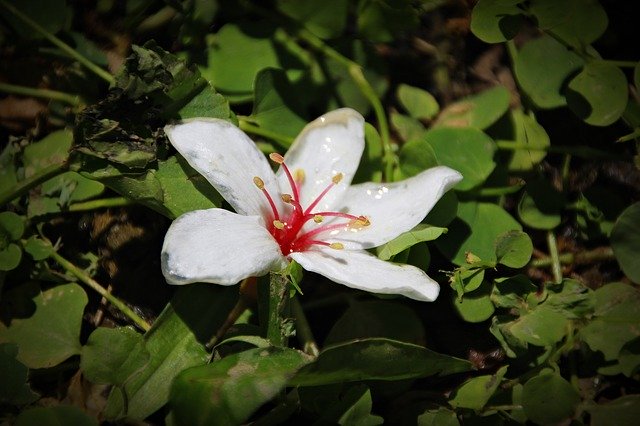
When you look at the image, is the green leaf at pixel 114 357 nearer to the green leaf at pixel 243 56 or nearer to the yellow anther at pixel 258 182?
the yellow anther at pixel 258 182

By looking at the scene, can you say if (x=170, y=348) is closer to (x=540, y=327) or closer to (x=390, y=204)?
(x=390, y=204)

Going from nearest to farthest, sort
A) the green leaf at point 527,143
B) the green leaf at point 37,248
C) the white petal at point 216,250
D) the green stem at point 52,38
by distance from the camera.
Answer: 1. the white petal at point 216,250
2. the green leaf at point 37,248
3. the green stem at point 52,38
4. the green leaf at point 527,143

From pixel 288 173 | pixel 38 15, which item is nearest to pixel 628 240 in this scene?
pixel 288 173

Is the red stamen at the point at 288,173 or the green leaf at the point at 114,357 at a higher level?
the red stamen at the point at 288,173

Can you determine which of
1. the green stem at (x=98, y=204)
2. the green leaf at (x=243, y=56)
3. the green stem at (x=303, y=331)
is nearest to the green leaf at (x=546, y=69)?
the green leaf at (x=243, y=56)

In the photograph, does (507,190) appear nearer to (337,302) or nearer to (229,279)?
(337,302)

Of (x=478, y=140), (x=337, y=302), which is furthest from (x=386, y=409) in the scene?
(x=478, y=140)
